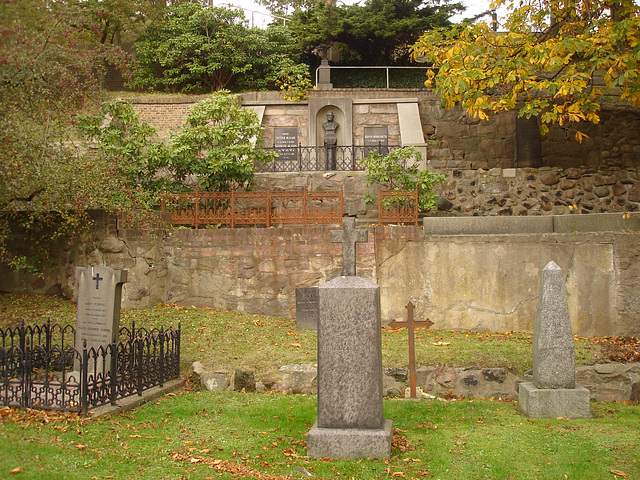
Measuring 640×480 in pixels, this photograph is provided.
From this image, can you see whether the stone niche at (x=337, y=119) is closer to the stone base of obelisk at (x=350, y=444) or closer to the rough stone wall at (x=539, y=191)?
the rough stone wall at (x=539, y=191)

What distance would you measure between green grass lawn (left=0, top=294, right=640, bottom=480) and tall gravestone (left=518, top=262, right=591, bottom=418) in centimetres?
23

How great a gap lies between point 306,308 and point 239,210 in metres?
2.66

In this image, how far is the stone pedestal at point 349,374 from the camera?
5262 mm

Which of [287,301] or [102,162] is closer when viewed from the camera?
[102,162]

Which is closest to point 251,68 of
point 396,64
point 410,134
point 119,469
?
point 396,64

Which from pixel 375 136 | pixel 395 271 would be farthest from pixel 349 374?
pixel 375 136

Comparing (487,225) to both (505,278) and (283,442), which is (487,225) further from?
(283,442)

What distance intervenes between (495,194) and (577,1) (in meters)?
5.99

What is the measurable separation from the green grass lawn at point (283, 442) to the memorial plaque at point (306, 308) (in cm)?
203

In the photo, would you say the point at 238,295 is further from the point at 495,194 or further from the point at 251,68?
the point at 251,68

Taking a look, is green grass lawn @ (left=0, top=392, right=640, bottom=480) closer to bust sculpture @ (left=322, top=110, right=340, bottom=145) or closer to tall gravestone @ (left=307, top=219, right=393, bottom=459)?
tall gravestone @ (left=307, top=219, right=393, bottom=459)

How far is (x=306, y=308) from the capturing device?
34.6 ft

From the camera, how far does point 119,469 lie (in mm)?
4754

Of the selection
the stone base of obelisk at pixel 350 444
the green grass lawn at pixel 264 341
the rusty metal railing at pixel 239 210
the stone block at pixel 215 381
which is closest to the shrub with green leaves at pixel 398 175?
the rusty metal railing at pixel 239 210
